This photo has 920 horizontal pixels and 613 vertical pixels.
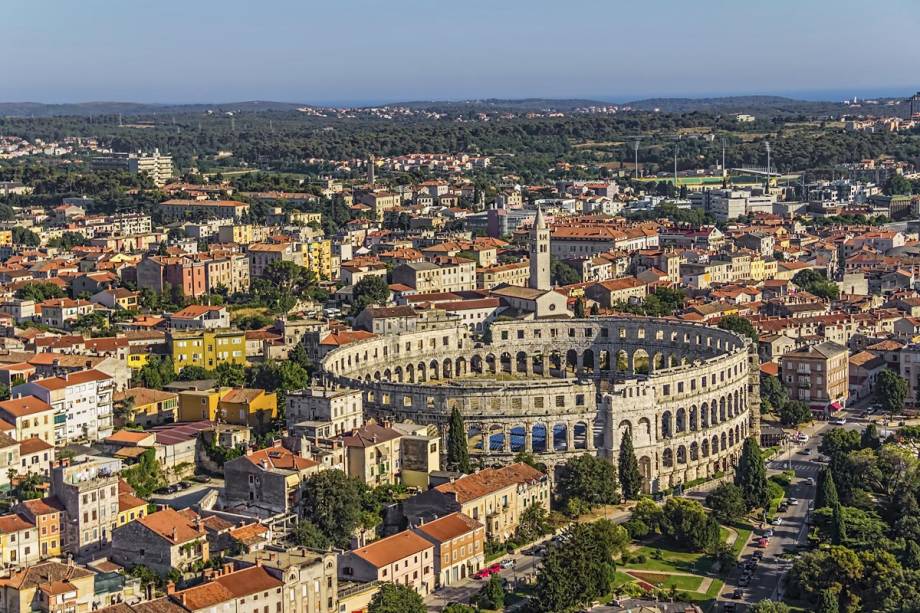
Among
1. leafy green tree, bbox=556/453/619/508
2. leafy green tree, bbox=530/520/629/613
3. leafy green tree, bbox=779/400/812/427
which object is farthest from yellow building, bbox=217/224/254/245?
leafy green tree, bbox=530/520/629/613

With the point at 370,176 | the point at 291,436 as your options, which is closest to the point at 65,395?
the point at 291,436

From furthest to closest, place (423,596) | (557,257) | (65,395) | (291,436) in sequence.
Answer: (557,257), (65,395), (291,436), (423,596)

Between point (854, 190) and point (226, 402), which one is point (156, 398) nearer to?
point (226, 402)

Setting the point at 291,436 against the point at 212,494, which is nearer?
the point at 212,494

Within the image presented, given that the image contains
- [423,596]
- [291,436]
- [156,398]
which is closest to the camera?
[423,596]

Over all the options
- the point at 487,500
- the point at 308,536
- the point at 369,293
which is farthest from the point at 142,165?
the point at 308,536

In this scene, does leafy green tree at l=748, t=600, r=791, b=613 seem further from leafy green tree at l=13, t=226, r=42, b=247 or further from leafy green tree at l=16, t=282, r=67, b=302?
leafy green tree at l=13, t=226, r=42, b=247

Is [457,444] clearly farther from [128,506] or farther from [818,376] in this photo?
[818,376]
